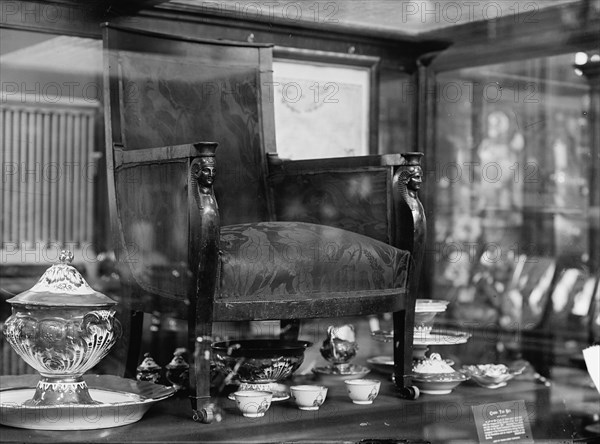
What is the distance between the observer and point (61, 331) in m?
2.06

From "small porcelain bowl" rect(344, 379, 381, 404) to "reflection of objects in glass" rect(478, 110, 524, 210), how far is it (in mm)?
1572

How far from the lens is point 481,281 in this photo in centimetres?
380

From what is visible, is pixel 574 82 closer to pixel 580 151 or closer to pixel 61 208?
Answer: pixel 580 151

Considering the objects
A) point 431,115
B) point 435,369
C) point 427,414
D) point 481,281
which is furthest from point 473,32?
point 427,414

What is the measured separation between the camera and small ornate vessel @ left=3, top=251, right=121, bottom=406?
206cm

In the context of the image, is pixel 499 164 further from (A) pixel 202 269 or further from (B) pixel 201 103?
(A) pixel 202 269

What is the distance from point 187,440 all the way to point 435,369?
0.86 metres

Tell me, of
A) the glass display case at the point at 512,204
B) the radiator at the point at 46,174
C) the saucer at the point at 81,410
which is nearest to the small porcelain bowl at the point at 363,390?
the saucer at the point at 81,410

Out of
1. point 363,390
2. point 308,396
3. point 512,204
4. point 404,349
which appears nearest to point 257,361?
point 308,396

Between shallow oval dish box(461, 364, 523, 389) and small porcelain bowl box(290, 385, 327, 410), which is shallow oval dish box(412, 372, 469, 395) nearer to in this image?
shallow oval dish box(461, 364, 523, 389)

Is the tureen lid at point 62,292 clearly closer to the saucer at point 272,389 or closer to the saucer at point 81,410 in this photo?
the saucer at point 81,410

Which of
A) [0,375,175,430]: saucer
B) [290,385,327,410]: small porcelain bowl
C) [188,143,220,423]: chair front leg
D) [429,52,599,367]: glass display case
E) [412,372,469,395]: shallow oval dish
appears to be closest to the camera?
[0,375,175,430]: saucer

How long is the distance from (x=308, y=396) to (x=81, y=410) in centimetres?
Answer: 56

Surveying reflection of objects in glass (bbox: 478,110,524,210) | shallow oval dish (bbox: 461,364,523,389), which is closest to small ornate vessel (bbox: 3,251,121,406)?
shallow oval dish (bbox: 461,364,523,389)
